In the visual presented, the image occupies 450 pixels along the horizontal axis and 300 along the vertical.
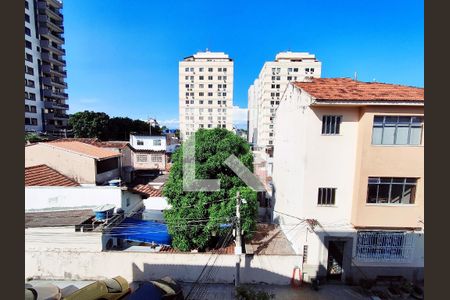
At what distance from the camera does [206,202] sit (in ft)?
30.2

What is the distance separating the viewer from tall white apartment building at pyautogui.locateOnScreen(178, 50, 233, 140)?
163 ft

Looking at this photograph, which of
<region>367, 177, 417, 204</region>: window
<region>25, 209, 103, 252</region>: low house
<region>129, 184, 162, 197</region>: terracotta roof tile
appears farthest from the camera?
<region>129, 184, 162, 197</region>: terracotta roof tile

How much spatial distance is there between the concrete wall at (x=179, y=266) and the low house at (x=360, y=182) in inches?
51.5

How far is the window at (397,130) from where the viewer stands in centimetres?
779

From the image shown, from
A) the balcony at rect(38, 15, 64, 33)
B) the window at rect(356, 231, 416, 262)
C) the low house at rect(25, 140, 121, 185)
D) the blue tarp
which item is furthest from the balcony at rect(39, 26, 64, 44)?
the window at rect(356, 231, 416, 262)

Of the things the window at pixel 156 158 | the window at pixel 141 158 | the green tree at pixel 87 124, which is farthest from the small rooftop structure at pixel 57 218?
the green tree at pixel 87 124

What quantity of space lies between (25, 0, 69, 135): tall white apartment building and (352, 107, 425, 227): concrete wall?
39.5 meters

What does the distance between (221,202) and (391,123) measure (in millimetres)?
7112

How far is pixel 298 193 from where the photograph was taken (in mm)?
9078

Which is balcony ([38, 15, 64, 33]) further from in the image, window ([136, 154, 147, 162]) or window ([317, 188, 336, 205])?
window ([317, 188, 336, 205])

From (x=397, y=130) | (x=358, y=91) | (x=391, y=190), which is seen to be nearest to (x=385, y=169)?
(x=391, y=190)

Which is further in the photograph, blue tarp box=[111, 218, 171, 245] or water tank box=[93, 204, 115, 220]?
blue tarp box=[111, 218, 171, 245]

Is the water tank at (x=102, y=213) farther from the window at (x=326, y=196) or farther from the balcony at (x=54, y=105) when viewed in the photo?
the balcony at (x=54, y=105)

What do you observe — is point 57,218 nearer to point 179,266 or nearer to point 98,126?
point 179,266
